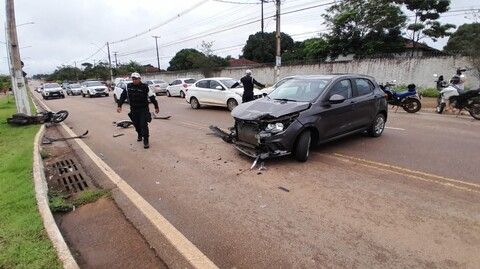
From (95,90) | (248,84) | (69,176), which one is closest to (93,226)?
(69,176)

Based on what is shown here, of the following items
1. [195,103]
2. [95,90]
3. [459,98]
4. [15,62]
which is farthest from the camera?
[95,90]

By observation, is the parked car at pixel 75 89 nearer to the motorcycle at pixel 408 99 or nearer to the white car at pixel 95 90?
the white car at pixel 95 90

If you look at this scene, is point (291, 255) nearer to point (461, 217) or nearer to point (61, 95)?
point (461, 217)

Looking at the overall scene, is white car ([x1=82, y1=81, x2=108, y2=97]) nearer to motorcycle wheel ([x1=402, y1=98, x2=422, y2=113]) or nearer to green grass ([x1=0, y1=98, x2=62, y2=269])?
green grass ([x1=0, y1=98, x2=62, y2=269])

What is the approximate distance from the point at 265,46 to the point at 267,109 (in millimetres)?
57859

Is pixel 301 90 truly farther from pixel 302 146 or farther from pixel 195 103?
pixel 195 103

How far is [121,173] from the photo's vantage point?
6516 millimetres

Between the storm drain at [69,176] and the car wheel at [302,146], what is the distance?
3662 millimetres

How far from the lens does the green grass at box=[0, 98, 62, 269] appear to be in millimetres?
3502

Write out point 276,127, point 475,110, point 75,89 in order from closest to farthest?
point 276,127 < point 475,110 < point 75,89

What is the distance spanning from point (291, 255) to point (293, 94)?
4572 millimetres

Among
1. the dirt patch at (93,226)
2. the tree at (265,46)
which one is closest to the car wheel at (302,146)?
the dirt patch at (93,226)

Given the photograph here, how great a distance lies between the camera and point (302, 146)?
6660 millimetres

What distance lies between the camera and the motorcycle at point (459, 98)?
11930 mm
